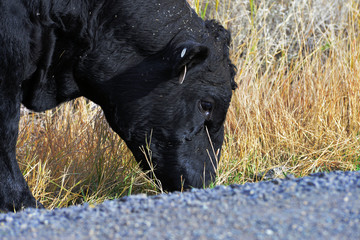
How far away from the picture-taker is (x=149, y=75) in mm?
4418

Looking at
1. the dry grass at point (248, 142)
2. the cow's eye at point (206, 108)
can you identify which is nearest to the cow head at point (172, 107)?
the cow's eye at point (206, 108)

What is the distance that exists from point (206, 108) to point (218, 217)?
1.90 metres

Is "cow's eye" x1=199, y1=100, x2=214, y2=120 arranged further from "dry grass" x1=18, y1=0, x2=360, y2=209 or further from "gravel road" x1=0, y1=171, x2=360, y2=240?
"gravel road" x1=0, y1=171, x2=360, y2=240

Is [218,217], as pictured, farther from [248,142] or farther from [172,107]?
[248,142]

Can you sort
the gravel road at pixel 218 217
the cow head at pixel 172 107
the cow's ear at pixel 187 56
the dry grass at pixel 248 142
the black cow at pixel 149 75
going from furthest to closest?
the dry grass at pixel 248 142 < the cow head at pixel 172 107 < the black cow at pixel 149 75 < the cow's ear at pixel 187 56 < the gravel road at pixel 218 217

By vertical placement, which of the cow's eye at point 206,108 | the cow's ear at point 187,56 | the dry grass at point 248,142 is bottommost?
the dry grass at point 248,142

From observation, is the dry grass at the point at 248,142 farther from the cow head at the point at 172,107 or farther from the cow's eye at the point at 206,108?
the cow's eye at the point at 206,108

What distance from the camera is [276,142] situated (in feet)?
20.5

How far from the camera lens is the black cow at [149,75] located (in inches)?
168

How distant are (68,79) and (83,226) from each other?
2036 millimetres

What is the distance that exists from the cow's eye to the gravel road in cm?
131

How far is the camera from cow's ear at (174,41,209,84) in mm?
4152

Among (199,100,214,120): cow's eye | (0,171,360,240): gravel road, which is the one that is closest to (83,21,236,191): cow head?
(199,100,214,120): cow's eye

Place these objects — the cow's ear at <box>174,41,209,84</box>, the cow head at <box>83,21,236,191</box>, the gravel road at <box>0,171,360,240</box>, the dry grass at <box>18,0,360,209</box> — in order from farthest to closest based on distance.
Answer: the dry grass at <box>18,0,360,209</box>, the cow head at <box>83,21,236,191</box>, the cow's ear at <box>174,41,209,84</box>, the gravel road at <box>0,171,360,240</box>
